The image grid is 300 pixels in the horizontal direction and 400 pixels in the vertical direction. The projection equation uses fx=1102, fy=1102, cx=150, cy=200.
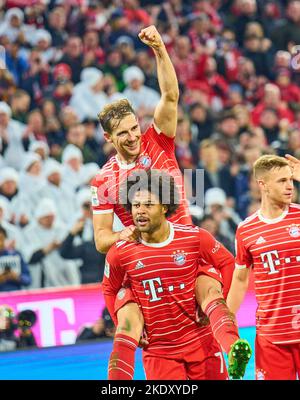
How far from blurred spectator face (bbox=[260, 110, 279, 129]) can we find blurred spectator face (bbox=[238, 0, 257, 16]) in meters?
2.44

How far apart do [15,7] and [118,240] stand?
8.16m

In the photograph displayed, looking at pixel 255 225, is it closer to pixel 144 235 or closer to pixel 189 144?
Answer: pixel 144 235

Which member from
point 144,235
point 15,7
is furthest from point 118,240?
point 15,7

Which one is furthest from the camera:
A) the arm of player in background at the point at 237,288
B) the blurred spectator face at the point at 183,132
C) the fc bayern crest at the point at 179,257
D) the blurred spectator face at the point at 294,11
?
the blurred spectator face at the point at 294,11

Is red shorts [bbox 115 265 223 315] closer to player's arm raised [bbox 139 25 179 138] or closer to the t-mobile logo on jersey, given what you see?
the t-mobile logo on jersey

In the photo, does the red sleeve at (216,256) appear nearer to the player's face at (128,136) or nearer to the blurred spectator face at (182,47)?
the player's face at (128,136)

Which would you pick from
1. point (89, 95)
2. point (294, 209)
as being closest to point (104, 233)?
point (294, 209)

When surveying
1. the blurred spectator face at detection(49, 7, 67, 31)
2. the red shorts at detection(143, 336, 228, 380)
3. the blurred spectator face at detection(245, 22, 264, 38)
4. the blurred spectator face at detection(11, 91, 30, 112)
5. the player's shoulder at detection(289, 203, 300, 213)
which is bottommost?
the red shorts at detection(143, 336, 228, 380)

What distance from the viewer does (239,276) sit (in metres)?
7.43

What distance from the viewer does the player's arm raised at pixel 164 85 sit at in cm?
756

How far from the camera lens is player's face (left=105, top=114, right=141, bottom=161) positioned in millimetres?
7594

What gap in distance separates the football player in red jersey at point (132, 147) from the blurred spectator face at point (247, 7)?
30.6ft

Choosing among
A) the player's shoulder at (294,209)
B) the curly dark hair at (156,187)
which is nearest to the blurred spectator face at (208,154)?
the player's shoulder at (294,209)

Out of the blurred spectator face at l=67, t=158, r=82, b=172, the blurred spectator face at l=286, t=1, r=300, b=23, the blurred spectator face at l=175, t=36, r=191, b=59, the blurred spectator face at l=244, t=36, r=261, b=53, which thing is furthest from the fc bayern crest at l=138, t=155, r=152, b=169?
the blurred spectator face at l=286, t=1, r=300, b=23
